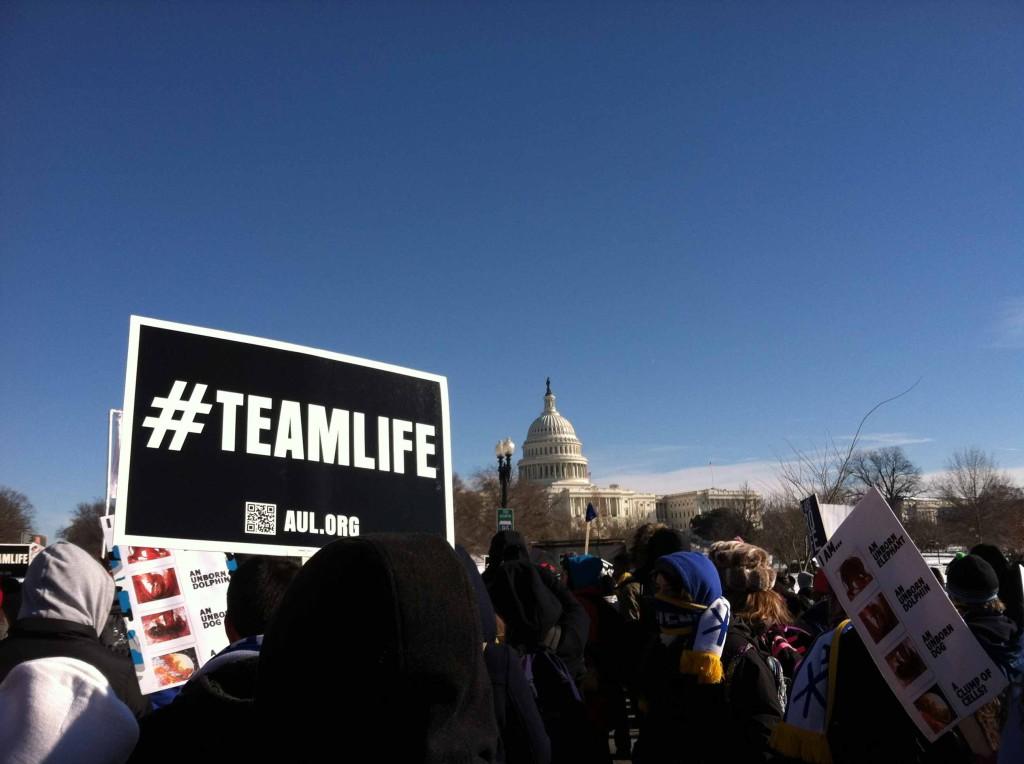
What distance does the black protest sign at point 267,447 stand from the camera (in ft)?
10.7

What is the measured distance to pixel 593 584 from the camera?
6.63 metres

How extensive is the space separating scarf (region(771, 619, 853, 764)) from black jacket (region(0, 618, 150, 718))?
2.16m

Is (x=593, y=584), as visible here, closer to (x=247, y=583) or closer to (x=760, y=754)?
(x=760, y=754)

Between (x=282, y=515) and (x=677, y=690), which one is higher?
(x=282, y=515)

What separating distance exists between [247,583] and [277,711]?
179 centimetres

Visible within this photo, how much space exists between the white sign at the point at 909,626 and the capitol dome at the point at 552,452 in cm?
12789

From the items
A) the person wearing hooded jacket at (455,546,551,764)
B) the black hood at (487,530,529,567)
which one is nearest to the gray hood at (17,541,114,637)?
the person wearing hooded jacket at (455,546,551,764)

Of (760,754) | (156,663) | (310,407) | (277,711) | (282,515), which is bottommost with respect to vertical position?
(760,754)

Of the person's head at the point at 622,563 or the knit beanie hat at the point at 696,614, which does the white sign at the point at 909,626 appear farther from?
the person's head at the point at 622,563

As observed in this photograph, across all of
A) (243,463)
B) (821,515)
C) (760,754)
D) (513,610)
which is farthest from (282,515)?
(821,515)

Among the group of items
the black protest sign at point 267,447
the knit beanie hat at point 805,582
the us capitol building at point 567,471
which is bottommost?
the knit beanie hat at point 805,582

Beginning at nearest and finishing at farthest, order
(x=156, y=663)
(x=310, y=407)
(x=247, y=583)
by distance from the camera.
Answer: (x=247, y=583) < (x=310, y=407) < (x=156, y=663)

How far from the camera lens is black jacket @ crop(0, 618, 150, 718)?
8.54ft

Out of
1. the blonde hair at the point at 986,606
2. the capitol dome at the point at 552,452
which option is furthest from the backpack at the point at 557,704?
the capitol dome at the point at 552,452
